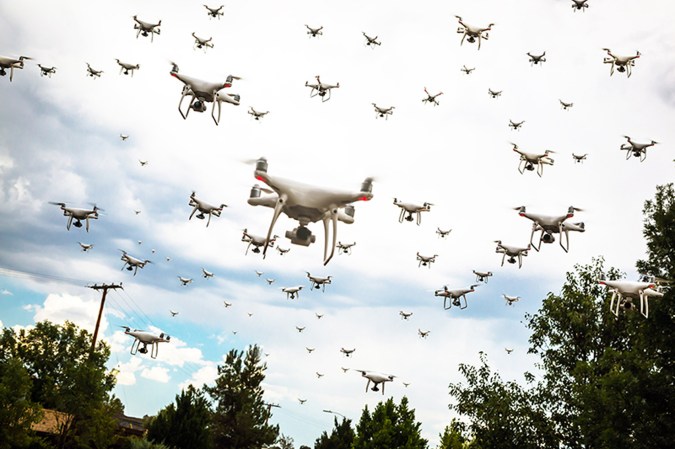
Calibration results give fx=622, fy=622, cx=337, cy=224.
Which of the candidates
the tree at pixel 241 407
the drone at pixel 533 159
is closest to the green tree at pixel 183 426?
the tree at pixel 241 407

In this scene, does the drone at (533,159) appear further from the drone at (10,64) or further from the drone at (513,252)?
the drone at (10,64)

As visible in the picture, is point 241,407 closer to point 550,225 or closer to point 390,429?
point 390,429

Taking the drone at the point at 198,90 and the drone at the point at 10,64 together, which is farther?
the drone at the point at 10,64

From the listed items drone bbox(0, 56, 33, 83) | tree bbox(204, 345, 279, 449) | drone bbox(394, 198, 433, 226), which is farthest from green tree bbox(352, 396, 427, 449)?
drone bbox(0, 56, 33, 83)

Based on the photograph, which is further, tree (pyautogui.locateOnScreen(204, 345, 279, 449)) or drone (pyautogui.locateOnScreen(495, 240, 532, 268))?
tree (pyautogui.locateOnScreen(204, 345, 279, 449))

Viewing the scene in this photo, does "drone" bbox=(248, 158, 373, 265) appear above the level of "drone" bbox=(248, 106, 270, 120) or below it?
below

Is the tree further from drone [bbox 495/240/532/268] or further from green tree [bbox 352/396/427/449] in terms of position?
drone [bbox 495/240/532/268]
